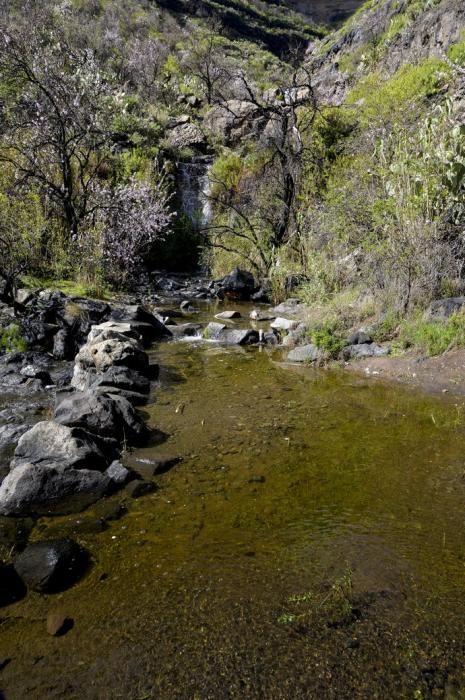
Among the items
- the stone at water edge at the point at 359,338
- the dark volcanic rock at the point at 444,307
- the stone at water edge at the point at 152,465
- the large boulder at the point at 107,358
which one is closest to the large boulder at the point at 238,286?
the stone at water edge at the point at 359,338

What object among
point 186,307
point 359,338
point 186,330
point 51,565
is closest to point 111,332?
point 186,330

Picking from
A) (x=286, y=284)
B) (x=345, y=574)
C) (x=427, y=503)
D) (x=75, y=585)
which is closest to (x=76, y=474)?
(x=75, y=585)

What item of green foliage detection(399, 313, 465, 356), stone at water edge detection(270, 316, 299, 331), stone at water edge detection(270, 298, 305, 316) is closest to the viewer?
green foliage detection(399, 313, 465, 356)

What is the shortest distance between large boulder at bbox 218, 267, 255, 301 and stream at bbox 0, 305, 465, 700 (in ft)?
33.3

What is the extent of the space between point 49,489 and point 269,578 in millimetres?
1867

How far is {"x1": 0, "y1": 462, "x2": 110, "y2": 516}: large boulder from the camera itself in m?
3.60

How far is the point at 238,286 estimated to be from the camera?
49.7 feet

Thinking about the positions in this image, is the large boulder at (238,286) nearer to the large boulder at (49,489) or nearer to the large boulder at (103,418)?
the large boulder at (103,418)

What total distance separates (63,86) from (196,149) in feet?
37.7

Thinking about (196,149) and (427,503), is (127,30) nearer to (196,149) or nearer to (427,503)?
(196,149)

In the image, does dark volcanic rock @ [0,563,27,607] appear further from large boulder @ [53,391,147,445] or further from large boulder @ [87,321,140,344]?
large boulder @ [87,321,140,344]

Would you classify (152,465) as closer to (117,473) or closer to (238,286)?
(117,473)

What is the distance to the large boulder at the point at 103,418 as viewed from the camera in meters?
4.76

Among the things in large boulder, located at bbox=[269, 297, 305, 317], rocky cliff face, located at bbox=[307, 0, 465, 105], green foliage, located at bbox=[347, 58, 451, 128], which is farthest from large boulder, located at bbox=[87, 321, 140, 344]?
rocky cliff face, located at bbox=[307, 0, 465, 105]
